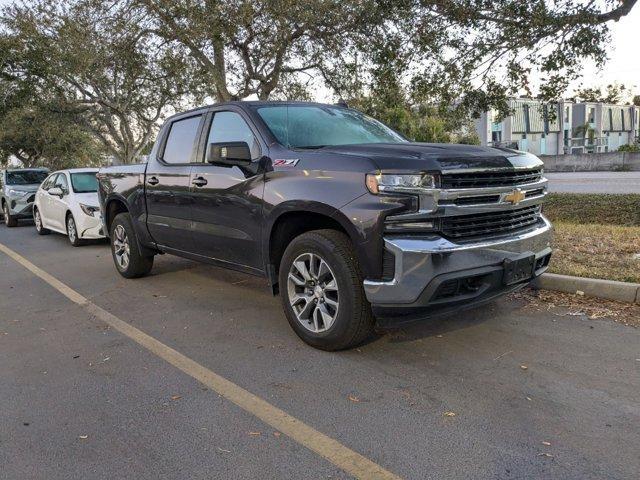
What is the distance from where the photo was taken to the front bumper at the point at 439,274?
3.60 meters

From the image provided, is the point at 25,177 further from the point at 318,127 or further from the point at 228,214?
the point at 318,127

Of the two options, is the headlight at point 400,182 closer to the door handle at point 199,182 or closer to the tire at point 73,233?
the door handle at point 199,182

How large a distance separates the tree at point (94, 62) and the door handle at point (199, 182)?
944 centimetres

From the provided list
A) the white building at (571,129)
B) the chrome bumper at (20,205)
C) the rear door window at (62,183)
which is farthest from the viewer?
the white building at (571,129)

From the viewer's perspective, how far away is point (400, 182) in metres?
3.69

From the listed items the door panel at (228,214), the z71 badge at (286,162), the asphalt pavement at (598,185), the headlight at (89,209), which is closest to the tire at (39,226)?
the headlight at (89,209)

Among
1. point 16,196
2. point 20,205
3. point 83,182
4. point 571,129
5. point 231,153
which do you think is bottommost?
point 20,205

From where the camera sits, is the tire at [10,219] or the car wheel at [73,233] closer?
the car wheel at [73,233]

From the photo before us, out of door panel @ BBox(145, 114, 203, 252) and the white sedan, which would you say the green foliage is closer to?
the white sedan

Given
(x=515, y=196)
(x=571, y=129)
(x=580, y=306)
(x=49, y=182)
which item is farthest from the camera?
(x=571, y=129)

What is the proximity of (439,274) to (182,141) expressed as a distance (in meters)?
3.44

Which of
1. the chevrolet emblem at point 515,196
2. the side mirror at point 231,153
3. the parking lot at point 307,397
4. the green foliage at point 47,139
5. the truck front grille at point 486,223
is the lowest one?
the parking lot at point 307,397

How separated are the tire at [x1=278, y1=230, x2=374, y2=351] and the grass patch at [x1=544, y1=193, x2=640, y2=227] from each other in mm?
7547

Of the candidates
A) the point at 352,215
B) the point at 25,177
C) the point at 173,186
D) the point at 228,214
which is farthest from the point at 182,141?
the point at 25,177
